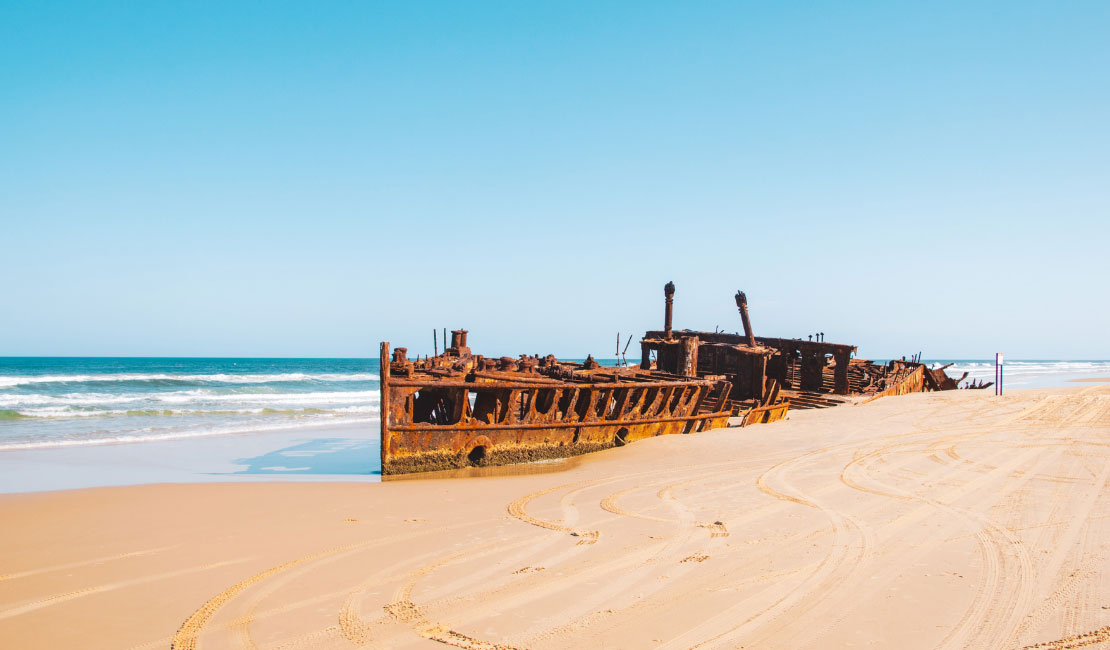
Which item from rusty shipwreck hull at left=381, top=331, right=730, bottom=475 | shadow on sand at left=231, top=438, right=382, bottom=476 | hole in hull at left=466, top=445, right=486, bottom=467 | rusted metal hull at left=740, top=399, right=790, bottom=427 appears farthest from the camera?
rusted metal hull at left=740, top=399, right=790, bottom=427

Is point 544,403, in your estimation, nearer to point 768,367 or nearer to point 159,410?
point 768,367

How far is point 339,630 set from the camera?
452 centimetres

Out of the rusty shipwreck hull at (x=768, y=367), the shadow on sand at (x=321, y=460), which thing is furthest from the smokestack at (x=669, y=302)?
the shadow on sand at (x=321, y=460)

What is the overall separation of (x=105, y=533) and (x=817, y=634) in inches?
291

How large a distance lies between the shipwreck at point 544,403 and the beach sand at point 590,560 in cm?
123

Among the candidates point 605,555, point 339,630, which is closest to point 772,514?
point 605,555

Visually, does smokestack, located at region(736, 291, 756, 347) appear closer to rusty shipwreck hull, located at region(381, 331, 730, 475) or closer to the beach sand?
rusty shipwreck hull, located at region(381, 331, 730, 475)

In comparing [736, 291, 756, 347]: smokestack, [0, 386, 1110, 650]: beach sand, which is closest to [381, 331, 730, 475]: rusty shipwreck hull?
[0, 386, 1110, 650]: beach sand

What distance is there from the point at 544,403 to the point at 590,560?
699cm

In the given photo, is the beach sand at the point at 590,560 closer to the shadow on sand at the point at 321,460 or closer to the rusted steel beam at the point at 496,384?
the rusted steel beam at the point at 496,384

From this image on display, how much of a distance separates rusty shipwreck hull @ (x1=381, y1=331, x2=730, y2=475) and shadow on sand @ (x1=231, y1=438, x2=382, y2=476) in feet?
4.47

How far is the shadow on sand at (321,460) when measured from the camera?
12.2 metres

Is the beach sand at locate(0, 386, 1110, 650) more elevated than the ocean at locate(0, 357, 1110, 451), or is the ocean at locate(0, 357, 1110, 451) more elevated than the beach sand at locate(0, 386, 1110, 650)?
the beach sand at locate(0, 386, 1110, 650)

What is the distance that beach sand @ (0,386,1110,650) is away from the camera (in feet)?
14.7
